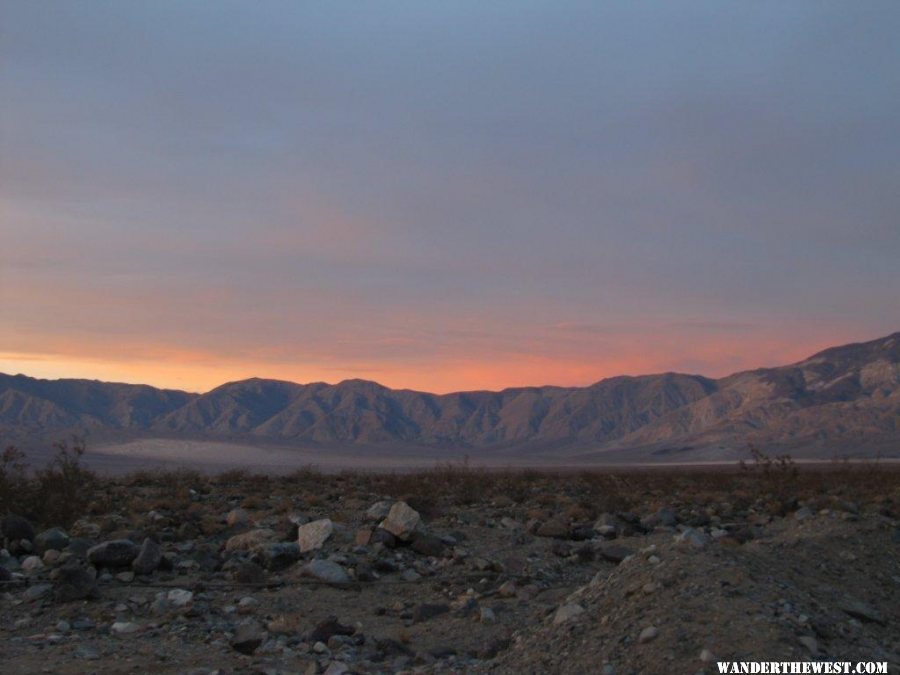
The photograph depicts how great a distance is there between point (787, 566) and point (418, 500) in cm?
937

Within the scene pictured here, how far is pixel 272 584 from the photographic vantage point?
39.8 feet

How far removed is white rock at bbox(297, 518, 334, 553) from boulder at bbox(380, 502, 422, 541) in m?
0.90

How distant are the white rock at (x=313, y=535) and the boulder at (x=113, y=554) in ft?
7.99

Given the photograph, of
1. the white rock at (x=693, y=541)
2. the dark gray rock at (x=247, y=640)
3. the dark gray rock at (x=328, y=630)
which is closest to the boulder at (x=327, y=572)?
the dark gray rock at (x=328, y=630)

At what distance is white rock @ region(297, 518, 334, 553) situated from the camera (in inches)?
544

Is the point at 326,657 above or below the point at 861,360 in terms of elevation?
below

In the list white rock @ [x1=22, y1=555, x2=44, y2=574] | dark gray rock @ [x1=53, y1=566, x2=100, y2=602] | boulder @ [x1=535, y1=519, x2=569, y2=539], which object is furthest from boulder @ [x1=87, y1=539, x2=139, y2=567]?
boulder @ [x1=535, y1=519, x2=569, y2=539]

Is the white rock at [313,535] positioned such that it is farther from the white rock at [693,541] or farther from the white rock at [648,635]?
the white rock at [648,635]

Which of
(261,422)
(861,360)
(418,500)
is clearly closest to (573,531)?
(418,500)

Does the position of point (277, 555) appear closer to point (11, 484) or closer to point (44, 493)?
point (44, 493)

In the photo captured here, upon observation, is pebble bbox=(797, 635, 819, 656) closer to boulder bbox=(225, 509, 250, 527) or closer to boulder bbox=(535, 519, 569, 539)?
boulder bbox=(535, 519, 569, 539)

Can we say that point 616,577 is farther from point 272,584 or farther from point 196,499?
point 196,499

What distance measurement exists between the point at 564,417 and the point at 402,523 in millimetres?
180825

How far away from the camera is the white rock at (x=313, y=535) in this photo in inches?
544
